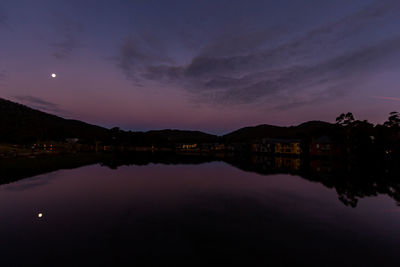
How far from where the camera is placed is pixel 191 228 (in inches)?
477

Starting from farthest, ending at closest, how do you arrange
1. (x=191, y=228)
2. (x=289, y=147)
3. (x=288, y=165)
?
1. (x=289, y=147)
2. (x=288, y=165)
3. (x=191, y=228)

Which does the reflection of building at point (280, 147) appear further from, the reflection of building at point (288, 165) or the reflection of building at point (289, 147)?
the reflection of building at point (288, 165)

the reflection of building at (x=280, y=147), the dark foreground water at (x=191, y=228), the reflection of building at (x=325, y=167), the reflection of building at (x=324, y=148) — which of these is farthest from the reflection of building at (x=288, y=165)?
the reflection of building at (x=280, y=147)

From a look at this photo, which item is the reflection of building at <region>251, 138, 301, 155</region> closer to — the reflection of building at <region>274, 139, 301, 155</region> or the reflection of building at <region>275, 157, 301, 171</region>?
the reflection of building at <region>274, 139, 301, 155</region>

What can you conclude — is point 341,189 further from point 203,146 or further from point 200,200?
point 203,146

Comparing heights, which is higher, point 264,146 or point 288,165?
point 264,146

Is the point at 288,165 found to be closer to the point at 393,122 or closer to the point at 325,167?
the point at 325,167

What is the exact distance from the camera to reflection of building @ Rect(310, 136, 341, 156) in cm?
6925

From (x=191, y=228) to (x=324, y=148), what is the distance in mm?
76264

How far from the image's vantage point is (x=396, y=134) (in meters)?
57.3

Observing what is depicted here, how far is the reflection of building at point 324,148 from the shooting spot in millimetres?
69250

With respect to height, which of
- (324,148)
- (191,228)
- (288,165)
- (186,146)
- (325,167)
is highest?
(186,146)

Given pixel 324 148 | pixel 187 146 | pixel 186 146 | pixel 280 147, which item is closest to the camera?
pixel 324 148

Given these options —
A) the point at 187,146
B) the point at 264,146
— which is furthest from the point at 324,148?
the point at 187,146
